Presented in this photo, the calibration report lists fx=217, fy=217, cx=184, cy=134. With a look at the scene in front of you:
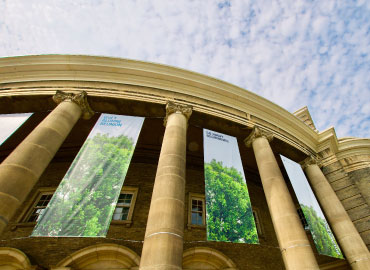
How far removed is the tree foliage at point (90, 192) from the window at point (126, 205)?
14.7ft

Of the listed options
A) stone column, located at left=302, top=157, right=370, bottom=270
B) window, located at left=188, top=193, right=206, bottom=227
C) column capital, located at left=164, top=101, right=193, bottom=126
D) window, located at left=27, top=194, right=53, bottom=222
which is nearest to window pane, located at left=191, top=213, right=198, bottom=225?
window, located at left=188, top=193, right=206, bottom=227

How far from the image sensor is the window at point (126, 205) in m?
11.4

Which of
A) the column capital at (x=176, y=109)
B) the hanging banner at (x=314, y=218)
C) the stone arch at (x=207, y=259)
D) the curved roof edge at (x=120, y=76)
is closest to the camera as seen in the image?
the hanging banner at (x=314, y=218)

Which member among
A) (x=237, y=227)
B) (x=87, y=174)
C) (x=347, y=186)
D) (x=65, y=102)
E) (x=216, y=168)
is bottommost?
(x=237, y=227)

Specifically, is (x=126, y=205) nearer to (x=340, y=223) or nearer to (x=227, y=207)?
(x=227, y=207)

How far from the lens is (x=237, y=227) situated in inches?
288

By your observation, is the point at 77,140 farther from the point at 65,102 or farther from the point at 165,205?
the point at 165,205

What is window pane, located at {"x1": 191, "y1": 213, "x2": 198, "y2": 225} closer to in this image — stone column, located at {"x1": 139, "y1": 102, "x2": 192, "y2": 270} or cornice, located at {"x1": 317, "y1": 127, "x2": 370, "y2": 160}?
stone column, located at {"x1": 139, "y1": 102, "x2": 192, "y2": 270}

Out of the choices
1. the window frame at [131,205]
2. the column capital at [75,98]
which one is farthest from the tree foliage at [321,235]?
the column capital at [75,98]

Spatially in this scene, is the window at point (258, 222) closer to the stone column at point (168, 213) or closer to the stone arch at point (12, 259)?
the stone column at point (168, 213)

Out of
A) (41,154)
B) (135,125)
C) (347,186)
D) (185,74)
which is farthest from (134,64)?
(347,186)

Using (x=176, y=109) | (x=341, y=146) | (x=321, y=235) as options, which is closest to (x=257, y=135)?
(x=176, y=109)

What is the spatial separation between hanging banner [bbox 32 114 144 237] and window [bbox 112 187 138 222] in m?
4.49

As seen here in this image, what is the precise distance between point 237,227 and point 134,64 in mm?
8993
